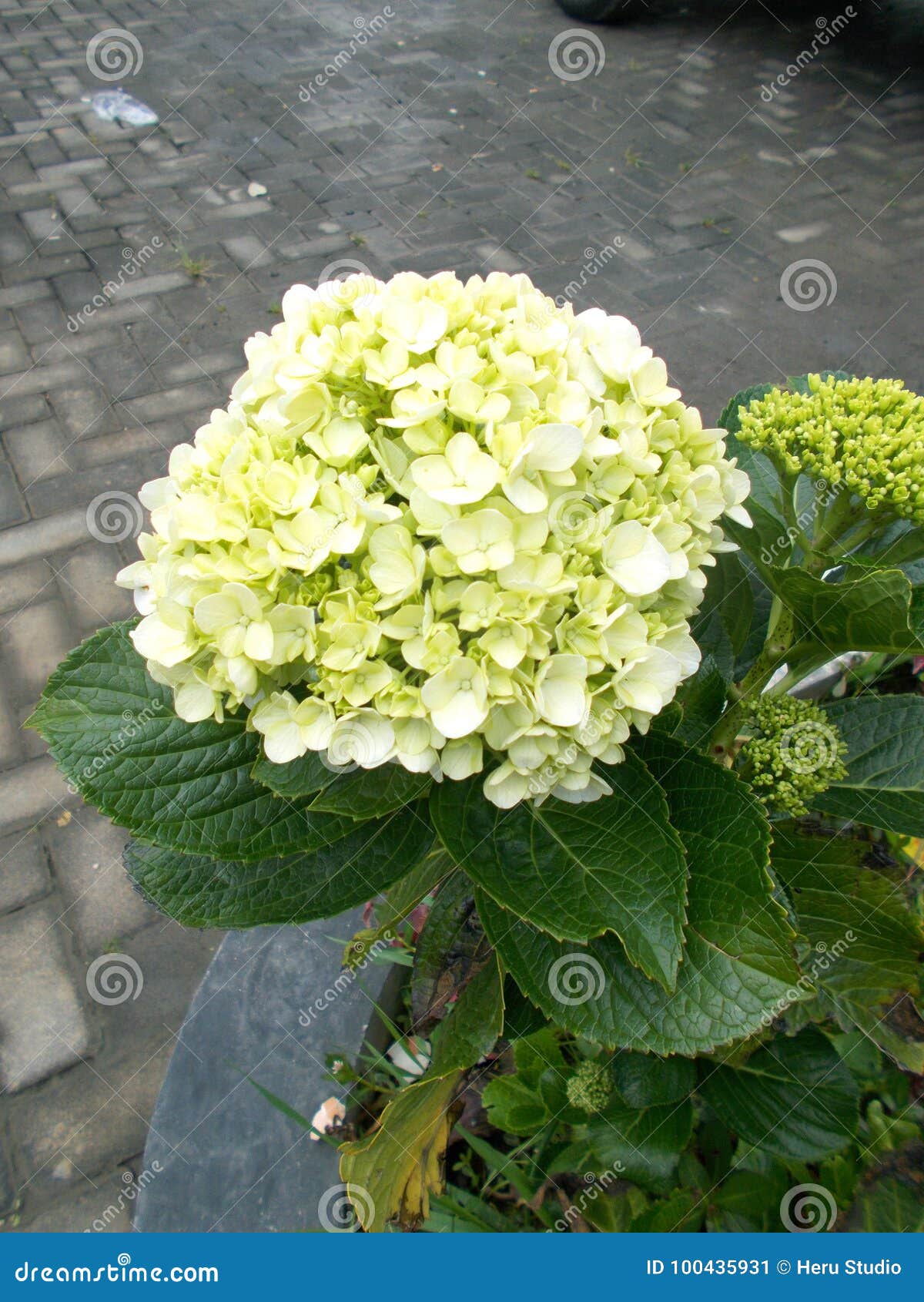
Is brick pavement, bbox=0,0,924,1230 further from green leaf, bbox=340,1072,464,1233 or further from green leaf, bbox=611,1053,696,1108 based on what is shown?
green leaf, bbox=611,1053,696,1108

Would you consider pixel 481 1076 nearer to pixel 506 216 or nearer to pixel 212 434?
pixel 212 434

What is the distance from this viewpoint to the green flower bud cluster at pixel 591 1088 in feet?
4.62

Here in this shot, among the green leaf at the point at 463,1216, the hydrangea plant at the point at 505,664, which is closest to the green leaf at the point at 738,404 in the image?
the hydrangea plant at the point at 505,664

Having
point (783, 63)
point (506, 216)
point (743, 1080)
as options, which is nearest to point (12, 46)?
point (506, 216)

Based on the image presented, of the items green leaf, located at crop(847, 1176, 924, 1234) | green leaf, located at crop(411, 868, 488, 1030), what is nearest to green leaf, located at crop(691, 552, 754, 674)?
green leaf, located at crop(411, 868, 488, 1030)

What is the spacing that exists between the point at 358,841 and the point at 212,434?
0.48 m

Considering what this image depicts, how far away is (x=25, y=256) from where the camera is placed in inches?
164

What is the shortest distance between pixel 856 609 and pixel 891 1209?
36.6 inches

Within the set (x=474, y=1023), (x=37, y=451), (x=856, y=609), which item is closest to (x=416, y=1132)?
(x=474, y=1023)

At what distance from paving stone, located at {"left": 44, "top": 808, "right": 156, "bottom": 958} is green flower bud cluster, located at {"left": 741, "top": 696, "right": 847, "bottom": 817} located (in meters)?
1.85

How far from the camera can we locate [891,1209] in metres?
1.33

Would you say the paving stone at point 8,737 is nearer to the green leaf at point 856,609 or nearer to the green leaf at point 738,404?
the green leaf at point 738,404

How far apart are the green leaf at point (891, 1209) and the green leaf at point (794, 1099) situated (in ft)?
0.34

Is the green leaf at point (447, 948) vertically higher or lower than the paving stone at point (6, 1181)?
higher
